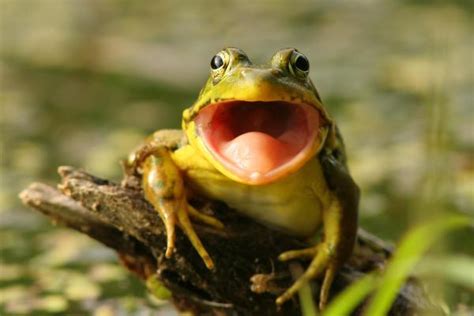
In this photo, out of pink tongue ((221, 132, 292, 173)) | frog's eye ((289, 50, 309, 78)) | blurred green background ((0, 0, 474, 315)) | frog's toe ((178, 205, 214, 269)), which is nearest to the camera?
pink tongue ((221, 132, 292, 173))

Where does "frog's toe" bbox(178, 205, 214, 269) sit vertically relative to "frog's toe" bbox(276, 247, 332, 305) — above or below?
above

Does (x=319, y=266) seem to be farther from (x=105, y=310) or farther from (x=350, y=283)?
(x=105, y=310)

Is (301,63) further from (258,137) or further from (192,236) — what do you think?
(192,236)

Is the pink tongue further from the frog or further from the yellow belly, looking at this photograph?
the yellow belly

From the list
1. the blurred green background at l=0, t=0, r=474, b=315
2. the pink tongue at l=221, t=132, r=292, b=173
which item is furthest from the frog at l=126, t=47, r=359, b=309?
the blurred green background at l=0, t=0, r=474, b=315

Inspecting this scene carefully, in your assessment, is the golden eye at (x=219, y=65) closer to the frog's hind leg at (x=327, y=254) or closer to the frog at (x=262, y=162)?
the frog at (x=262, y=162)

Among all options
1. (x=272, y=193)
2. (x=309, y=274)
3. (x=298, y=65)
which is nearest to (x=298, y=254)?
(x=309, y=274)

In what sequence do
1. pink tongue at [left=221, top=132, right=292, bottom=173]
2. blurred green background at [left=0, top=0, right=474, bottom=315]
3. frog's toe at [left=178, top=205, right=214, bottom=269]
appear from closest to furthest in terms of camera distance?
pink tongue at [left=221, top=132, right=292, bottom=173] < frog's toe at [left=178, top=205, right=214, bottom=269] < blurred green background at [left=0, top=0, right=474, bottom=315]
